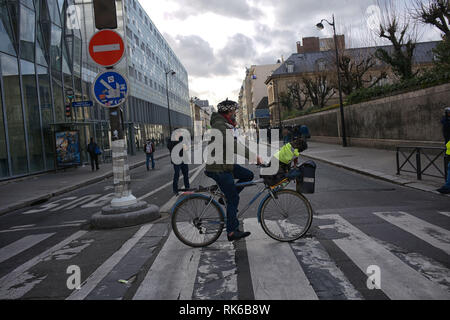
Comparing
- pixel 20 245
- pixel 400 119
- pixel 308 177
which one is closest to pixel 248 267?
pixel 308 177

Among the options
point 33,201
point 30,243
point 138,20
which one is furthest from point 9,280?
point 138,20

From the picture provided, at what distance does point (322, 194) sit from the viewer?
28.2 ft

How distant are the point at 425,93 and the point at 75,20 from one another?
72.6 ft

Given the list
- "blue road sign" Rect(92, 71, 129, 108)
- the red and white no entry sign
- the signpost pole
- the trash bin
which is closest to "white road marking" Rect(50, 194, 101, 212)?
the signpost pole

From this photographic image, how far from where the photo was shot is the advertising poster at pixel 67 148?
19891 millimetres

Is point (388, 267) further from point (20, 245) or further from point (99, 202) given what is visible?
point (99, 202)

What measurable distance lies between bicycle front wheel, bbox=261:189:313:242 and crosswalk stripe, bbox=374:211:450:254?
1522 millimetres

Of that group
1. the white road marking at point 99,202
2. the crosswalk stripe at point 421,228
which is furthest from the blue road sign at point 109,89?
the crosswalk stripe at point 421,228

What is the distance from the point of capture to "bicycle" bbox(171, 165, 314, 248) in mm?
4895

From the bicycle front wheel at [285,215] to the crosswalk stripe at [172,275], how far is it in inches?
39.8

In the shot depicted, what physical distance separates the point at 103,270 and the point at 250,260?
66.7 inches

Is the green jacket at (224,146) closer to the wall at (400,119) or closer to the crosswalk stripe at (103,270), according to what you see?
the crosswalk stripe at (103,270)
